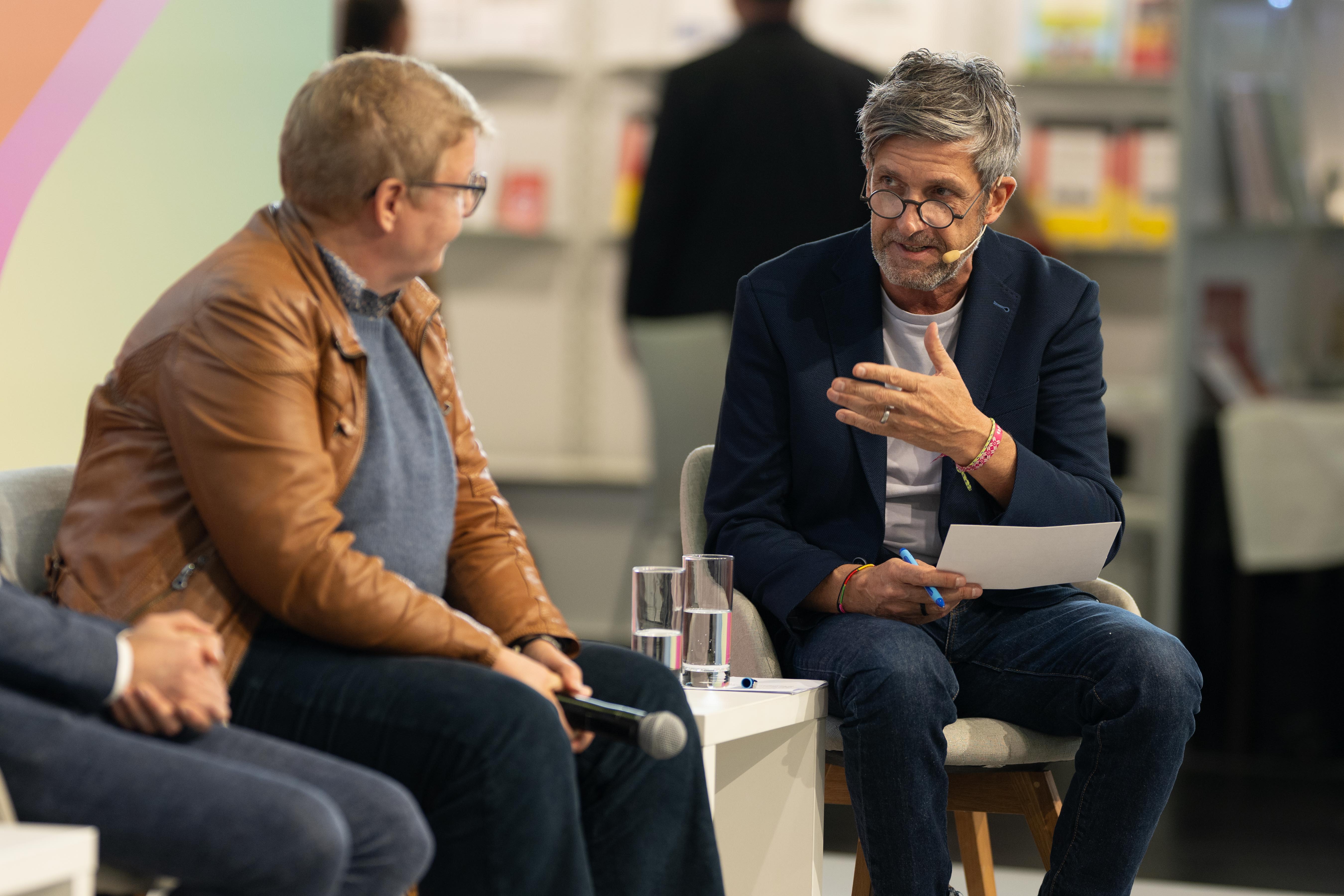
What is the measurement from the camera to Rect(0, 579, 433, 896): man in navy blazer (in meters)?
1.24

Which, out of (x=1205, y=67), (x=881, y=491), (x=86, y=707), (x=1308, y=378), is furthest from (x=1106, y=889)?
(x=1205, y=67)

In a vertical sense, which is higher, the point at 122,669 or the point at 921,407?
the point at 921,407

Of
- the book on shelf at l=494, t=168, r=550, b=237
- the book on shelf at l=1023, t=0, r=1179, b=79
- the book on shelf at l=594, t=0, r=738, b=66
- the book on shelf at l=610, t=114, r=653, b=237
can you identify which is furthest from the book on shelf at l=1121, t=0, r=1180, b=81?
the book on shelf at l=494, t=168, r=550, b=237

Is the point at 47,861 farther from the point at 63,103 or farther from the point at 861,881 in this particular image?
the point at 63,103

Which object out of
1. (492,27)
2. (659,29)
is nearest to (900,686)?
(659,29)

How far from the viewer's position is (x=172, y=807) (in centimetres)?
123

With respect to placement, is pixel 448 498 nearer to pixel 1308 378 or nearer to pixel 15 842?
pixel 15 842

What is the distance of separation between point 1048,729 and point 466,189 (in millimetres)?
1061

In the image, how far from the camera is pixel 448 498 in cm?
171

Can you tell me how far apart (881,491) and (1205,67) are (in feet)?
9.28

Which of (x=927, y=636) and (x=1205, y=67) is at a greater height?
(x=1205, y=67)

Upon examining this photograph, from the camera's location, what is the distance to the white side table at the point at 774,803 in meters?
1.92

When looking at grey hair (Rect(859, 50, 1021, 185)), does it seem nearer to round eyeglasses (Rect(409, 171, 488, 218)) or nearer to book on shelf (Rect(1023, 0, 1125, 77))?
round eyeglasses (Rect(409, 171, 488, 218))

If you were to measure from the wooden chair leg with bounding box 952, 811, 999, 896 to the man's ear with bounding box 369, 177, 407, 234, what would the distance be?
1252mm
